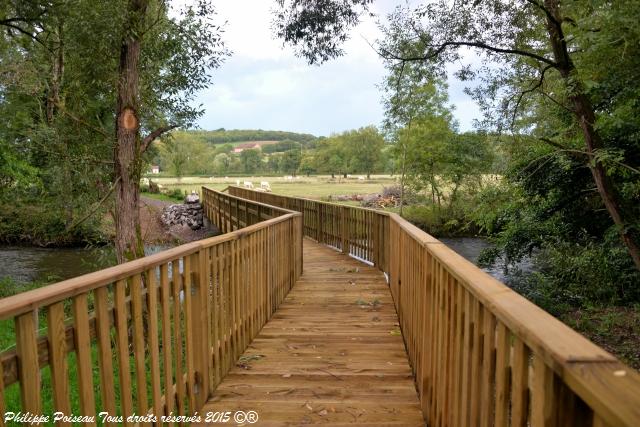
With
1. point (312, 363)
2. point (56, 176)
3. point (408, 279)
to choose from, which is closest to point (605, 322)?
point (408, 279)

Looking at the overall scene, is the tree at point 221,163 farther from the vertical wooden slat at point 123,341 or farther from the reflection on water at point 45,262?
the vertical wooden slat at point 123,341

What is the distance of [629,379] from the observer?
947 mm

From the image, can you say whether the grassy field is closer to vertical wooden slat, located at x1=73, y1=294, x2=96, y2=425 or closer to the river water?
the river water

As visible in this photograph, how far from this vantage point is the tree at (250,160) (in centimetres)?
13112

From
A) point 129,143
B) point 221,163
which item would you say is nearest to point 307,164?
point 221,163

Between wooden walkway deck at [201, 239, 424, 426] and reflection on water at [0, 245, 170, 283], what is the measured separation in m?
8.78

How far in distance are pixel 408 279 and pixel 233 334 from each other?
5.58 ft

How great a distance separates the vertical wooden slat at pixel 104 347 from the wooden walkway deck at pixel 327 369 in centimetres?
123

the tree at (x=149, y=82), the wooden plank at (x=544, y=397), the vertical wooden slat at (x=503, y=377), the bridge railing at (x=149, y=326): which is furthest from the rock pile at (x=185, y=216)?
the wooden plank at (x=544, y=397)

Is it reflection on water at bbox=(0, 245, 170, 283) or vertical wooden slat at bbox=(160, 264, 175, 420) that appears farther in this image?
reflection on water at bbox=(0, 245, 170, 283)

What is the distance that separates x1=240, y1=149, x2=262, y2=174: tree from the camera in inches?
5162
